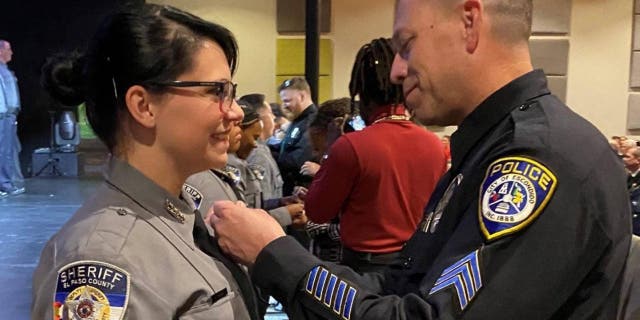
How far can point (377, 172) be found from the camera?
7.02 ft

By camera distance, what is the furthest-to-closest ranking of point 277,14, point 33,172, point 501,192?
point 33,172 < point 277,14 < point 501,192

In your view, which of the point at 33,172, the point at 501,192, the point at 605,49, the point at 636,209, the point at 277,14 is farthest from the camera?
the point at 33,172

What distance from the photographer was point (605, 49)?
6.49 metres

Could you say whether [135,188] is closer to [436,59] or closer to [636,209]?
[436,59]

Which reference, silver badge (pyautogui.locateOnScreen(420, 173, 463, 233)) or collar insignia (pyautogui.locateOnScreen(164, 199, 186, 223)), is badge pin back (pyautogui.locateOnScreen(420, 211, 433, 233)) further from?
collar insignia (pyautogui.locateOnScreen(164, 199, 186, 223))

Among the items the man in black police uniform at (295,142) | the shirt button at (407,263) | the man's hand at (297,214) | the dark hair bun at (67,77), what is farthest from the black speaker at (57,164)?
the shirt button at (407,263)

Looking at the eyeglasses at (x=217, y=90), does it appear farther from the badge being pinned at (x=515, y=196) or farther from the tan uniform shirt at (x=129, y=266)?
the badge being pinned at (x=515, y=196)

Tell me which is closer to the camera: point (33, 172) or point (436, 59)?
point (436, 59)

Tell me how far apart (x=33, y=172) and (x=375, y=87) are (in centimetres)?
795

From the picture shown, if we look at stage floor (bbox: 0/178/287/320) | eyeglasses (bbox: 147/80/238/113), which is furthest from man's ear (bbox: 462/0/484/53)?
stage floor (bbox: 0/178/287/320)

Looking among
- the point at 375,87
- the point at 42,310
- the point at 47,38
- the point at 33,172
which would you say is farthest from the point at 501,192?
the point at 47,38

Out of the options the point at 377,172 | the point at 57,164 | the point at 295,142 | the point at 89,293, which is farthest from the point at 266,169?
the point at 57,164

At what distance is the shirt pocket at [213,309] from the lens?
37.9 inches

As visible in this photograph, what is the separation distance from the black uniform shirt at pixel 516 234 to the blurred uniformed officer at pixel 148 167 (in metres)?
0.18
